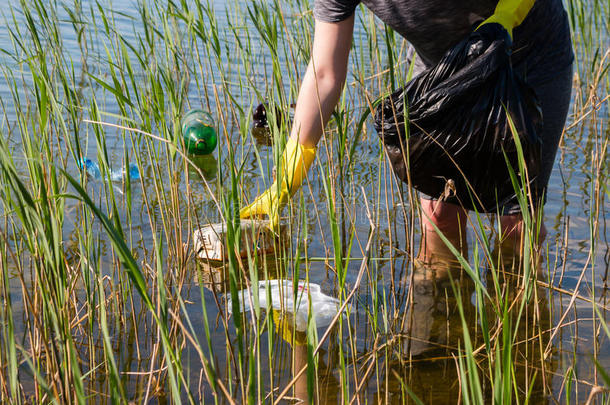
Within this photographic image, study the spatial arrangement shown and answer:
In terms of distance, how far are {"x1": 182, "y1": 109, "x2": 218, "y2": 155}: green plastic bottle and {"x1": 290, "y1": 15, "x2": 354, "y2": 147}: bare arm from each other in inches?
58.4

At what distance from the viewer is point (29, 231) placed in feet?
4.42

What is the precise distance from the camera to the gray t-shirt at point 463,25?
1.99 meters

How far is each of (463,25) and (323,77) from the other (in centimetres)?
47

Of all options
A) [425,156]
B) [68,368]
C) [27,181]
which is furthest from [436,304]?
[27,181]

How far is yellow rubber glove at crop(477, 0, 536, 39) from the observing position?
1872mm

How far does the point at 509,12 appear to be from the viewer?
1.88 metres

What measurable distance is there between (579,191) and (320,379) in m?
2.12

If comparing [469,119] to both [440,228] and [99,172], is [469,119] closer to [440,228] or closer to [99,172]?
[440,228]

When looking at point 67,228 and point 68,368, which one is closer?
point 68,368

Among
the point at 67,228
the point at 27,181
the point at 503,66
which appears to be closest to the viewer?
the point at 503,66

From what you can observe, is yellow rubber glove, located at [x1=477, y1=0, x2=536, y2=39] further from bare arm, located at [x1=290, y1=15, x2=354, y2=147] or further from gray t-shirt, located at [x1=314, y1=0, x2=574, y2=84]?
bare arm, located at [x1=290, y1=15, x2=354, y2=147]

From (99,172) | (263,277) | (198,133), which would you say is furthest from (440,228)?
(198,133)

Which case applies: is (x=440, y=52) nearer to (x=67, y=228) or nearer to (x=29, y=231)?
(x=29, y=231)

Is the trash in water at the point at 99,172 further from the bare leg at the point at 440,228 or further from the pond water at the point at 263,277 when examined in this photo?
the bare leg at the point at 440,228
